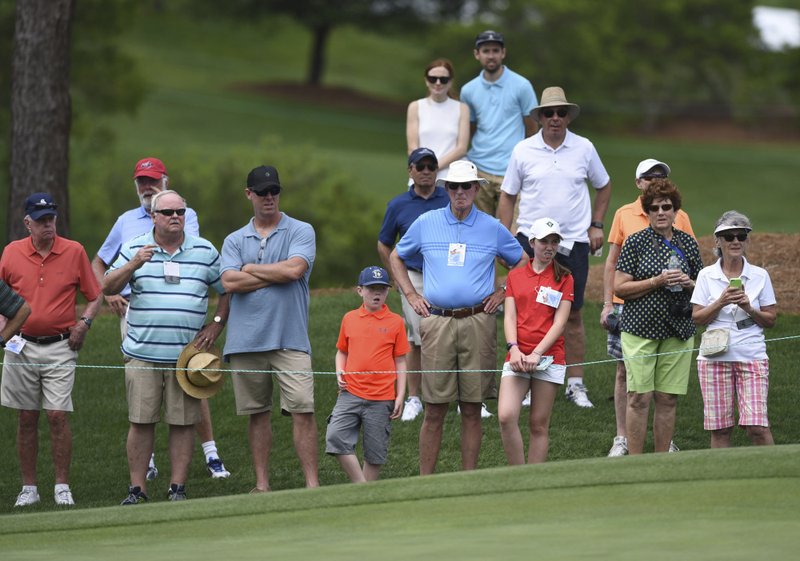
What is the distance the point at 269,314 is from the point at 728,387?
328 centimetres

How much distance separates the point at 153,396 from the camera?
1064 centimetres

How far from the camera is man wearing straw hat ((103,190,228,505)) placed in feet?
34.2

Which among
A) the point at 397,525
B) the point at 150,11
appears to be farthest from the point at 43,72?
the point at 150,11

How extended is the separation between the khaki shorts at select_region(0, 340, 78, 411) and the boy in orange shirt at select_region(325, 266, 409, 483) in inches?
85.8

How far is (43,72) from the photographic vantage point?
1830 cm

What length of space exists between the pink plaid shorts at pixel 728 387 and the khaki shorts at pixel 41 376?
185 inches

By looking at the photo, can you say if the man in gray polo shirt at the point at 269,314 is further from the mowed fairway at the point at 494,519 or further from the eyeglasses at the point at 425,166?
the mowed fairway at the point at 494,519

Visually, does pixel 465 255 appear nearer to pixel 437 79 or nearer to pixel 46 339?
pixel 437 79

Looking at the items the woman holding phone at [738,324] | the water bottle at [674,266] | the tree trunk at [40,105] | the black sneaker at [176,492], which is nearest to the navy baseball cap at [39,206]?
the black sneaker at [176,492]

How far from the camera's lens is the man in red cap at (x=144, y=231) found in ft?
37.5

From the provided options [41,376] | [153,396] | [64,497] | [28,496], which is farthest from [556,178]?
[28,496]

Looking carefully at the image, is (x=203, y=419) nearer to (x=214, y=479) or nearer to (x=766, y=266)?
(x=214, y=479)

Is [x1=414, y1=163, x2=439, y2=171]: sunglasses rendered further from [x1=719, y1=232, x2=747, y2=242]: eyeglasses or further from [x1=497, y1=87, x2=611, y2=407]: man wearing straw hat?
[x1=719, y1=232, x2=747, y2=242]: eyeglasses

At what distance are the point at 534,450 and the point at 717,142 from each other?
47.4 m
